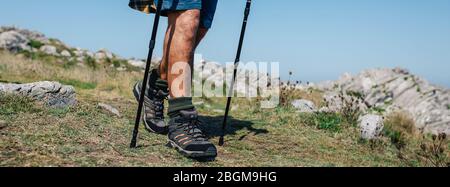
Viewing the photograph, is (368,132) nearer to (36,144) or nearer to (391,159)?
(391,159)

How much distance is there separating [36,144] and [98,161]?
0.76 m

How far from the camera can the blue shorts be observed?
13.4 ft

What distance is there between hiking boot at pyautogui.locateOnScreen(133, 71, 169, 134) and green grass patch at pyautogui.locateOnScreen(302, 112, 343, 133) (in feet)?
8.64

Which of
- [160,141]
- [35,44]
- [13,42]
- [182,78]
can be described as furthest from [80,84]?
[35,44]

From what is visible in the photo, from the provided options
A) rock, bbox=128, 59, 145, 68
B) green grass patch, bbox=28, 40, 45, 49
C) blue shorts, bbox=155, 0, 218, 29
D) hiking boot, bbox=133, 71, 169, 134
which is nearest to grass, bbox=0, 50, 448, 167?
hiking boot, bbox=133, 71, 169, 134

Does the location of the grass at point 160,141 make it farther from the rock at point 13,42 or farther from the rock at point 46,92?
the rock at point 13,42

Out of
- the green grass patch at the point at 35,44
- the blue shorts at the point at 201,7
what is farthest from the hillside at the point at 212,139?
the green grass patch at the point at 35,44

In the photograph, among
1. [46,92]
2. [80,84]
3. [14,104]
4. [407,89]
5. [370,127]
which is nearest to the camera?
[14,104]

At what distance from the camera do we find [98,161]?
352 centimetres

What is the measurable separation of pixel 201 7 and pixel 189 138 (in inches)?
50.0

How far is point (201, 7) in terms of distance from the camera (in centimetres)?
419

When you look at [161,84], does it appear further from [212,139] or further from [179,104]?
[179,104]
